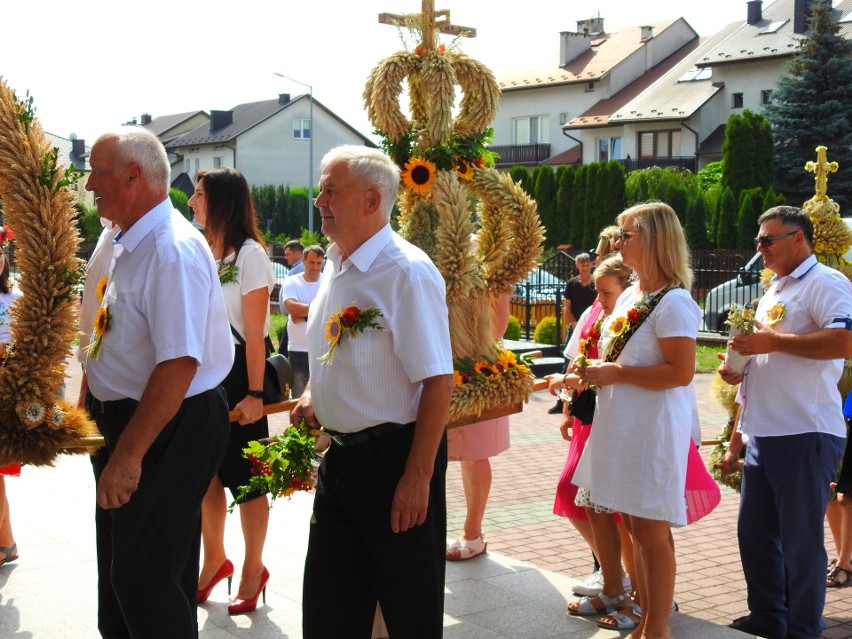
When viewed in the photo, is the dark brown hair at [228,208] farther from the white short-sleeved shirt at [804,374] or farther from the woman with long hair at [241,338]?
the white short-sleeved shirt at [804,374]

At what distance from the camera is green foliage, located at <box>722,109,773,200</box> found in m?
39.0

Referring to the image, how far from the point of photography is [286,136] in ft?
233

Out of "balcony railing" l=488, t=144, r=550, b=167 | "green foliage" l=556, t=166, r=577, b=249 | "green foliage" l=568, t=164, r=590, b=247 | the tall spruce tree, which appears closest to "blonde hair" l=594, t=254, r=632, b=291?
the tall spruce tree

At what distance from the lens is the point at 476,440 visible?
5992 mm

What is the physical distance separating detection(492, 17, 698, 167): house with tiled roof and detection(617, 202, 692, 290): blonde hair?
5084 cm

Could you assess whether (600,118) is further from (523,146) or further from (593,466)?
(593,466)

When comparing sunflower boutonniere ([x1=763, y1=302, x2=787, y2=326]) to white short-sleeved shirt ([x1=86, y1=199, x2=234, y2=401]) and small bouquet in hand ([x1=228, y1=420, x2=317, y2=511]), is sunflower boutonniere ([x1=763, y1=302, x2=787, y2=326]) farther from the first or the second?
white short-sleeved shirt ([x1=86, y1=199, x2=234, y2=401])

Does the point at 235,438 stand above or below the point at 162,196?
below

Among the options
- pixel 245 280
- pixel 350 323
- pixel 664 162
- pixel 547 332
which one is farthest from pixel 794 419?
pixel 664 162

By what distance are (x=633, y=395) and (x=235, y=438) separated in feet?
6.16

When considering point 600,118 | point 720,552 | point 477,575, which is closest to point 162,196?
point 477,575

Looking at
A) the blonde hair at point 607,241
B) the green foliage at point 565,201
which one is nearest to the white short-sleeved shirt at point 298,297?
the blonde hair at point 607,241

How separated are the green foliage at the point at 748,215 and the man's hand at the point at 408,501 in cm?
3480

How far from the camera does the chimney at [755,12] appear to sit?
4981cm
